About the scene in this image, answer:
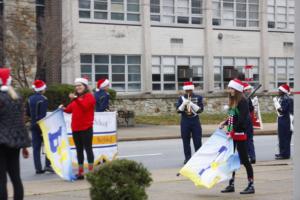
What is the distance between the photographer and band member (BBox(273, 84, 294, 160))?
694 inches

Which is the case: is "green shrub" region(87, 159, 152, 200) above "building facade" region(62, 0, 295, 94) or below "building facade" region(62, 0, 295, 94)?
below

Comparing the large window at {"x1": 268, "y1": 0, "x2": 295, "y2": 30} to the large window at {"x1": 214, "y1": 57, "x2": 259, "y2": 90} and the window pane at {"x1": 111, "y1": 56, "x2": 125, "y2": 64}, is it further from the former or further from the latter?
the window pane at {"x1": 111, "y1": 56, "x2": 125, "y2": 64}

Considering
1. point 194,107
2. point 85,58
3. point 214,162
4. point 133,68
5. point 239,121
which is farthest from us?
point 133,68

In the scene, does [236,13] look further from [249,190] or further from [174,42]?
[249,190]

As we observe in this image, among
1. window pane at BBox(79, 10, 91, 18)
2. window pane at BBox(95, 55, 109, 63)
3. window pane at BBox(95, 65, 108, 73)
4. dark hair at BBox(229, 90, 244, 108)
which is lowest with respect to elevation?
dark hair at BBox(229, 90, 244, 108)

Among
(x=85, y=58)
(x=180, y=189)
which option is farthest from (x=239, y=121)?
(x=85, y=58)

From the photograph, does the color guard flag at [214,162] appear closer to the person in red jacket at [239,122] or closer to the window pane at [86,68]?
the person in red jacket at [239,122]

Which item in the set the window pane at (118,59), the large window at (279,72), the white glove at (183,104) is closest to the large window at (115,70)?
the window pane at (118,59)

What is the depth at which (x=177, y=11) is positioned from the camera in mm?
45000

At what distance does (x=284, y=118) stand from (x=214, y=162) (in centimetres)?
666

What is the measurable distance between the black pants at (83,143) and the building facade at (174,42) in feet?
79.1

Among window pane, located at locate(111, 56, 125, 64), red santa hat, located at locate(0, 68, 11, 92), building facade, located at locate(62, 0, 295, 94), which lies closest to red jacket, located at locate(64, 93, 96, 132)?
red santa hat, located at locate(0, 68, 11, 92)

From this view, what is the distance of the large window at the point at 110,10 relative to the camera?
40969mm

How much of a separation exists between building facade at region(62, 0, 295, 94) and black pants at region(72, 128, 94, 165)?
2410cm
